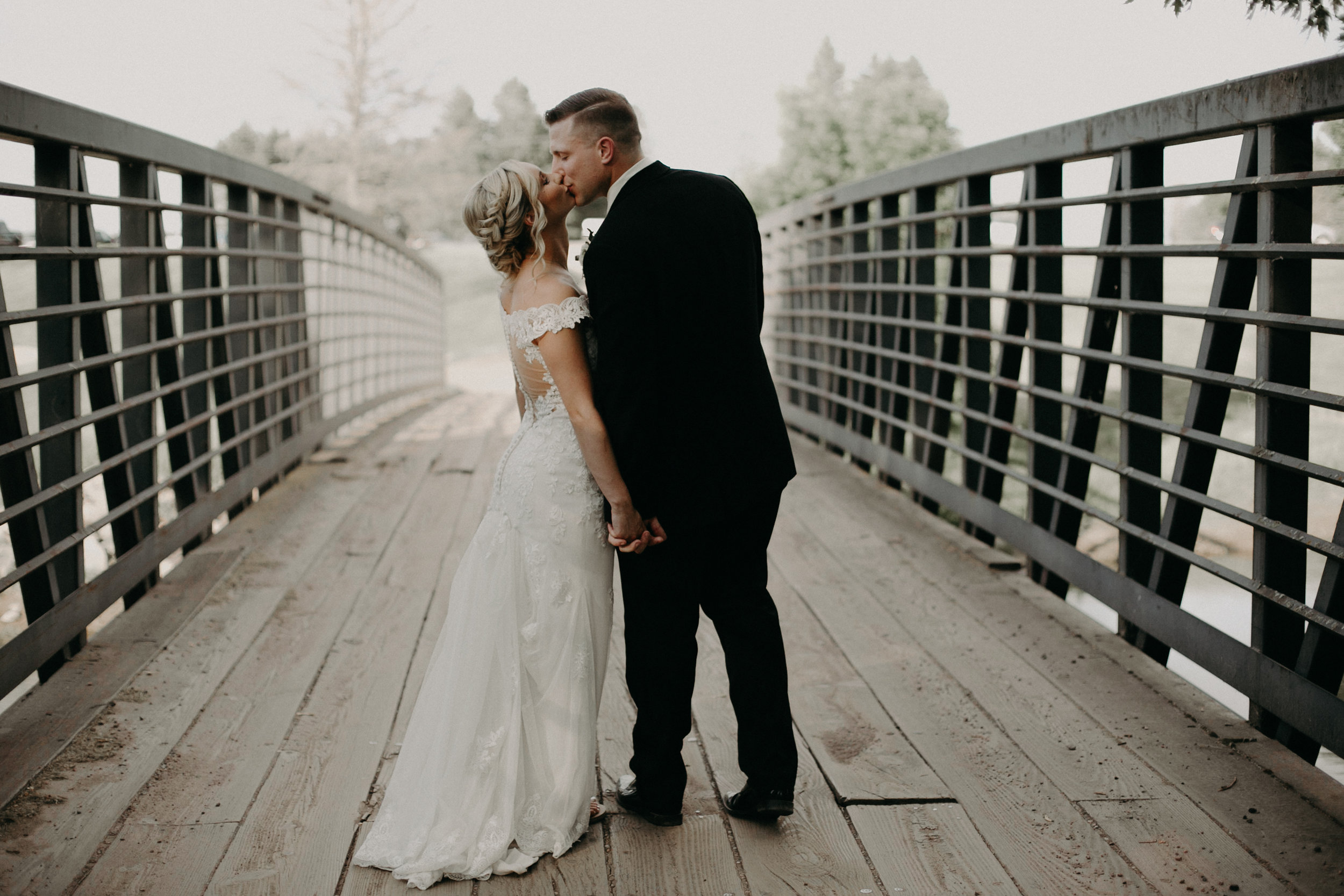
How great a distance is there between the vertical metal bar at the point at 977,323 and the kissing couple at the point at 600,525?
8.51 ft

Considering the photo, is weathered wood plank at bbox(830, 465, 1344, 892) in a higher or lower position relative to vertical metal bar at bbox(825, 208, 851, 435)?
lower

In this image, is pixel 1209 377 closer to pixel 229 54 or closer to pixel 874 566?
pixel 874 566

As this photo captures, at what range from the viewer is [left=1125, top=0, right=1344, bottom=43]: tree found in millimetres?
2771

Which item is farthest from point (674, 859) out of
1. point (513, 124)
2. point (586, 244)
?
point (513, 124)

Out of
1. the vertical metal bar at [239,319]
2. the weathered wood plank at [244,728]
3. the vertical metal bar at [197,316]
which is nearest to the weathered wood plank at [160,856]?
the weathered wood plank at [244,728]

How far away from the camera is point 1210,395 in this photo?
9.56 feet

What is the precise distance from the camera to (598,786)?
8.43 ft

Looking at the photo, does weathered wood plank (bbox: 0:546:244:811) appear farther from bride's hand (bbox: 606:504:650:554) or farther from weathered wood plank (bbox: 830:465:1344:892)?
weathered wood plank (bbox: 830:465:1344:892)

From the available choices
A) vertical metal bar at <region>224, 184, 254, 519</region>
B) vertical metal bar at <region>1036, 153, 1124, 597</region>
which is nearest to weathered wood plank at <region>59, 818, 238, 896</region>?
vertical metal bar at <region>1036, 153, 1124, 597</region>

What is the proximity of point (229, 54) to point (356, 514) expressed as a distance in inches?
1637

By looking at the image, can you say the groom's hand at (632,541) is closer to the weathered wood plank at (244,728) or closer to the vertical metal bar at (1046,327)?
the weathered wood plank at (244,728)

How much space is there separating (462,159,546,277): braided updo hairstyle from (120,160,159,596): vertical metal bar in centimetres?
220

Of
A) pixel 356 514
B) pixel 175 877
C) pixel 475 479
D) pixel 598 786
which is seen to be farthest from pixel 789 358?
pixel 175 877

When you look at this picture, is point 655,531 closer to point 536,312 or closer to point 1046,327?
point 536,312
